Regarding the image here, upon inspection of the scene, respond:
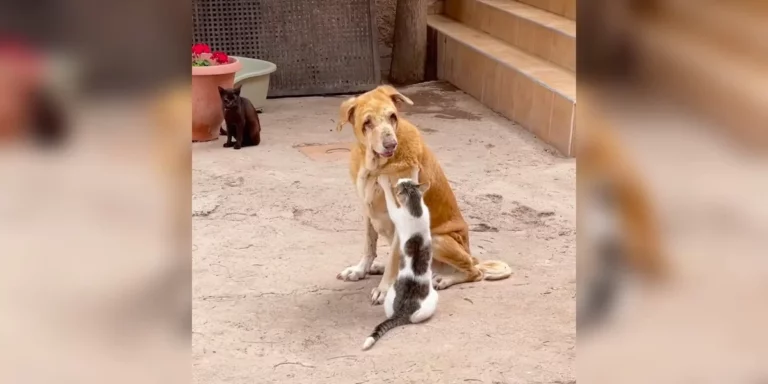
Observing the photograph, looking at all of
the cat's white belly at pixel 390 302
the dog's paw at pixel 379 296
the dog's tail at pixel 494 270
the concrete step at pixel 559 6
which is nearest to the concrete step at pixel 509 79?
the concrete step at pixel 559 6

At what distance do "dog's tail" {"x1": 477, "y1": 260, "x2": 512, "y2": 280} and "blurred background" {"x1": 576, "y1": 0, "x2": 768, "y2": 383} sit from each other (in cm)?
251

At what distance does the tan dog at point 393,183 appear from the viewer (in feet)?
9.11

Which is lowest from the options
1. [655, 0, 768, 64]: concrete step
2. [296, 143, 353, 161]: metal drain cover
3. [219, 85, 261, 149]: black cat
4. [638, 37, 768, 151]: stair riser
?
[296, 143, 353, 161]: metal drain cover

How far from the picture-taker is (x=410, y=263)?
263 cm

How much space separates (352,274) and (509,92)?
273cm

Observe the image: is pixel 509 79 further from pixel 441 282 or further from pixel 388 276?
pixel 388 276

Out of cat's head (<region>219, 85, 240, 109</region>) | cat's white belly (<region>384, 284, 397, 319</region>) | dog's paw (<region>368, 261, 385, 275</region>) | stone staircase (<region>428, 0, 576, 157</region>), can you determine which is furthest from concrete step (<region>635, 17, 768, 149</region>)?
cat's head (<region>219, 85, 240, 109</region>)

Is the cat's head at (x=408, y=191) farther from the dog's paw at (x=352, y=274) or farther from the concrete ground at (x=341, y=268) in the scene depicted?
the dog's paw at (x=352, y=274)

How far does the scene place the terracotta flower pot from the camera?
189 inches

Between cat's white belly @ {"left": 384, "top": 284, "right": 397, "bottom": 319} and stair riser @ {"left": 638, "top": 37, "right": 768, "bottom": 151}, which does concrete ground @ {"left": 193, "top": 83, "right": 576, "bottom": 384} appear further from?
stair riser @ {"left": 638, "top": 37, "right": 768, "bottom": 151}

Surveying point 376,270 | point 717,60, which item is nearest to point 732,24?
point 717,60

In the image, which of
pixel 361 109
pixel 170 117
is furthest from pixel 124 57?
pixel 361 109

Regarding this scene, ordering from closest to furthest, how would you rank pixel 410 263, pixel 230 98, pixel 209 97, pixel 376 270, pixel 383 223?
pixel 410 263 < pixel 383 223 < pixel 376 270 < pixel 230 98 < pixel 209 97

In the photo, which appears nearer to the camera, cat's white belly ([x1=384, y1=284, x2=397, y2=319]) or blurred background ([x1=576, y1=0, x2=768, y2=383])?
blurred background ([x1=576, y1=0, x2=768, y2=383])
